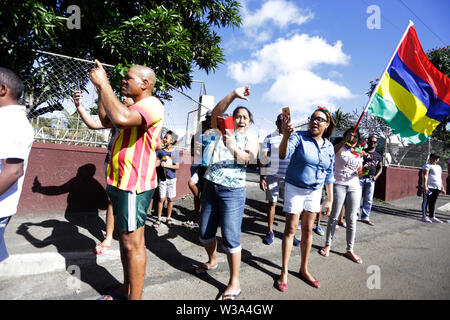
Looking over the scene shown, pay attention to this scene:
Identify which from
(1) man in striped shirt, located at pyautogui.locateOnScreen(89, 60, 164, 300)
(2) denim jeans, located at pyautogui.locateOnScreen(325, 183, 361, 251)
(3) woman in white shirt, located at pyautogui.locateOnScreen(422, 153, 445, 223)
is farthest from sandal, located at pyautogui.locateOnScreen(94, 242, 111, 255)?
(3) woman in white shirt, located at pyautogui.locateOnScreen(422, 153, 445, 223)

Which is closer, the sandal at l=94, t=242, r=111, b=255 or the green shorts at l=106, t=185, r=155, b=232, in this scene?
the green shorts at l=106, t=185, r=155, b=232

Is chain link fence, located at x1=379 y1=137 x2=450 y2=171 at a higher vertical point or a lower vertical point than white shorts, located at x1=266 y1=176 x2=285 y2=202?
higher

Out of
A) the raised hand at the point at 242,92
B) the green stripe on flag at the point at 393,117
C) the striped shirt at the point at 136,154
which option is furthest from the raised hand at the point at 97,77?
the green stripe on flag at the point at 393,117

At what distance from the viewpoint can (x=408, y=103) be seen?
14.1 ft

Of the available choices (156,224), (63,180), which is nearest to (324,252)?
(156,224)

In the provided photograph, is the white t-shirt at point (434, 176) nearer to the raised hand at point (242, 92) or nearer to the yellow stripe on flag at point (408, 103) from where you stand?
the yellow stripe on flag at point (408, 103)

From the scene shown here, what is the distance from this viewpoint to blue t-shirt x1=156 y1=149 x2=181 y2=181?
4.40m

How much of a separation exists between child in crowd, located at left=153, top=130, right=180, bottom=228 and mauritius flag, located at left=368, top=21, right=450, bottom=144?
11.6 ft

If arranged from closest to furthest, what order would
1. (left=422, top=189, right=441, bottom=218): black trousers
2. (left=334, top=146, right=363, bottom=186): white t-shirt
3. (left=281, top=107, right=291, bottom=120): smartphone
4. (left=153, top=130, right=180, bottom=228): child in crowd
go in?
(left=281, top=107, right=291, bottom=120): smartphone < (left=334, top=146, right=363, bottom=186): white t-shirt < (left=153, top=130, right=180, bottom=228): child in crowd < (left=422, top=189, right=441, bottom=218): black trousers

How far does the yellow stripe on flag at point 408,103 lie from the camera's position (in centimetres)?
411

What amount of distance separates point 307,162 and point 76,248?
9.87ft

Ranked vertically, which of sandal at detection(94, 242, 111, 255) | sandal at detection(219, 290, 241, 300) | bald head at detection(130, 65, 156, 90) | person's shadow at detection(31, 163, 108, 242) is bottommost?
sandal at detection(219, 290, 241, 300)

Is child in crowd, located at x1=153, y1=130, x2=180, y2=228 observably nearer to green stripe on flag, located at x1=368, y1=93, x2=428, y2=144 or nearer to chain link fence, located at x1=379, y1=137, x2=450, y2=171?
green stripe on flag, located at x1=368, y1=93, x2=428, y2=144
